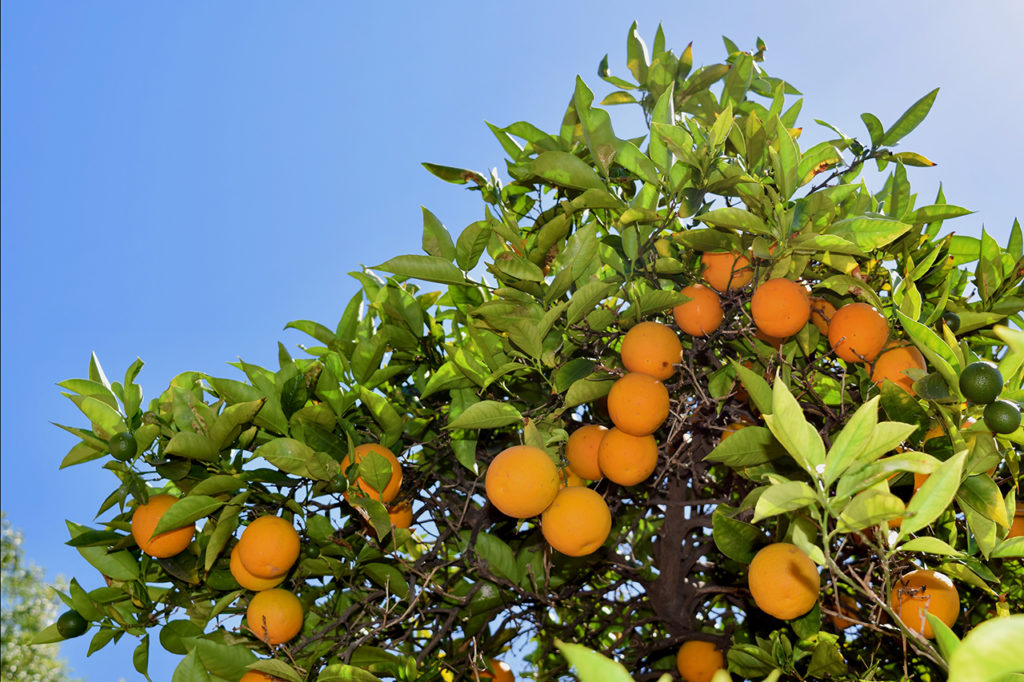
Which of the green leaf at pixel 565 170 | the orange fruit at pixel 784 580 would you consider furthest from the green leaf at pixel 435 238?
the orange fruit at pixel 784 580

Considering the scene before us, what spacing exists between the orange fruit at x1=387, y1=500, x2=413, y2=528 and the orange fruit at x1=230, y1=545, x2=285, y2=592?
0.29 meters

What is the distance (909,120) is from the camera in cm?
187

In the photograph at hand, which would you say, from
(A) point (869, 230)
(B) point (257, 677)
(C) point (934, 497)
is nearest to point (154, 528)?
(B) point (257, 677)

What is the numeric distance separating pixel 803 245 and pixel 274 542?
128 cm

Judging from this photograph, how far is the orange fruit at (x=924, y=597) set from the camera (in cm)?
140

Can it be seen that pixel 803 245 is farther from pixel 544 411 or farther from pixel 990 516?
pixel 544 411

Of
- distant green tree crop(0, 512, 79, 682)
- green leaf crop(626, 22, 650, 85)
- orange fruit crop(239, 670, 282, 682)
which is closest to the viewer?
orange fruit crop(239, 670, 282, 682)

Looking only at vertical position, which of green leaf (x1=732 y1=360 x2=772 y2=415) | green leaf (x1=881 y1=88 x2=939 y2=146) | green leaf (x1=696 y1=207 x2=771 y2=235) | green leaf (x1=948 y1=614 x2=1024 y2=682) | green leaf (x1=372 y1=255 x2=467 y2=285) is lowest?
green leaf (x1=948 y1=614 x2=1024 y2=682)

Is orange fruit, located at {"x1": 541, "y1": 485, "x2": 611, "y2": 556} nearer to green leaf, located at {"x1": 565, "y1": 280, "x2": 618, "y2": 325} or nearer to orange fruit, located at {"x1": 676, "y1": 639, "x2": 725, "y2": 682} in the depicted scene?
green leaf, located at {"x1": 565, "y1": 280, "x2": 618, "y2": 325}

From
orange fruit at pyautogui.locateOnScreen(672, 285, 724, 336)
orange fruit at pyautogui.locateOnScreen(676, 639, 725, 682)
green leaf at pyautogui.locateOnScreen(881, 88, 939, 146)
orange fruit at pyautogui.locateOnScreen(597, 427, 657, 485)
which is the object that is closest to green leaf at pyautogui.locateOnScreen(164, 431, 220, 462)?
orange fruit at pyautogui.locateOnScreen(597, 427, 657, 485)

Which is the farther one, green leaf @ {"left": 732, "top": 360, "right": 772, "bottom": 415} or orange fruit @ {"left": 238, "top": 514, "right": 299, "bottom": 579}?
orange fruit @ {"left": 238, "top": 514, "right": 299, "bottom": 579}

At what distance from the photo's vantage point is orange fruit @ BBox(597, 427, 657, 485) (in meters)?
1.62

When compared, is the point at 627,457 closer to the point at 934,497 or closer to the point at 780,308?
the point at 780,308

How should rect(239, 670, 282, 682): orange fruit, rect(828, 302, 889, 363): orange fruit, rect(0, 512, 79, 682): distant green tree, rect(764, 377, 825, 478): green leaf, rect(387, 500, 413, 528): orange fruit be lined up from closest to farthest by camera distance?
1. rect(764, 377, 825, 478): green leaf
2. rect(828, 302, 889, 363): orange fruit
3. rect(239, 670, 282, 682): orange fruit
4. rect(387, 500, 413, 528): orange fruit
5. rect(0, 512, 79, 682): distant green tree
